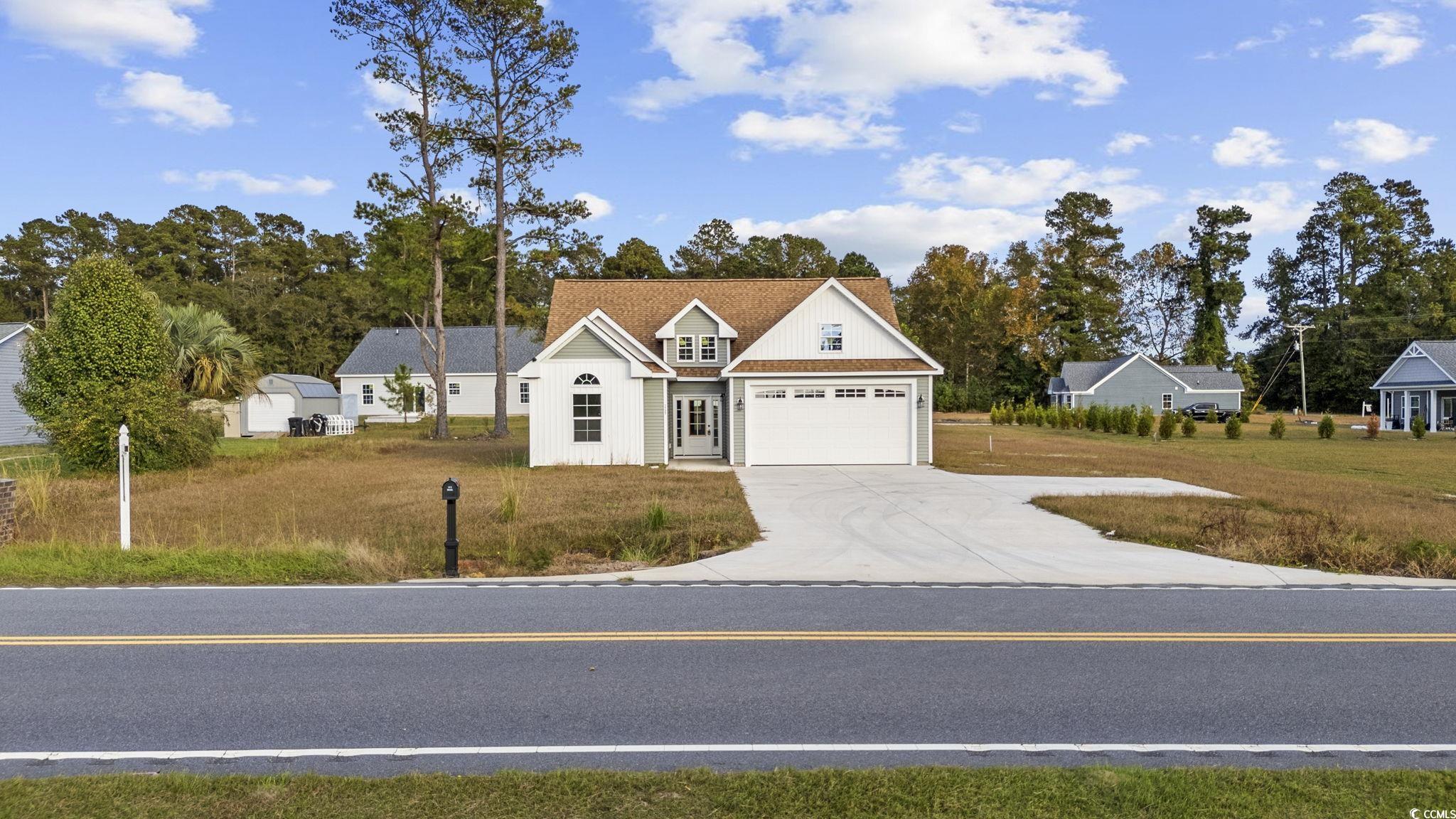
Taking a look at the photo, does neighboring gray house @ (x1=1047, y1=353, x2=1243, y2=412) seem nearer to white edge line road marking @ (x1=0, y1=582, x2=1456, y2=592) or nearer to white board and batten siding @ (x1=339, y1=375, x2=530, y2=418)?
white board and batten siding @ (x1=339, y1=375, x2=530, y2=418)

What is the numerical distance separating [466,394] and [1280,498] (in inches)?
1969

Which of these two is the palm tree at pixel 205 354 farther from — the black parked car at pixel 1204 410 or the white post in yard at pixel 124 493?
the black parked car at pixel 1204 410

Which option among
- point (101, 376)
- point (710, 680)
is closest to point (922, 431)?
point (710, 680)

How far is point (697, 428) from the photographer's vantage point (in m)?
27.1

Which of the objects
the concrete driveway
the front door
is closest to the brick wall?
the concrete driveway

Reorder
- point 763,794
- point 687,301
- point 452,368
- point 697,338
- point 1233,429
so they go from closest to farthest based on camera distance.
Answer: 1. point 763,794
2. point 697,338
3. point 687,301
4. point 1233,429
5. point 452,368

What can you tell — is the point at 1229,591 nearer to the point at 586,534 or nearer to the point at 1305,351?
the point at 586,534

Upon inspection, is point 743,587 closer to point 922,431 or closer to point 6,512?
point 6,512

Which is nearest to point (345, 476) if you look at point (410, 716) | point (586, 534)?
point (586, 534)

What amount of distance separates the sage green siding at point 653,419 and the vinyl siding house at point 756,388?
0.03 meters

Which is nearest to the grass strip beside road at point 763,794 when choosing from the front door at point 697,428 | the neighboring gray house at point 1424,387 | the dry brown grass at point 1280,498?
the dry brown grass at point 1280,498

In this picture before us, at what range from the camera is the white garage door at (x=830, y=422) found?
2481 cm

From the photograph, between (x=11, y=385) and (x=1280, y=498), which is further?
(x=11, y=385)

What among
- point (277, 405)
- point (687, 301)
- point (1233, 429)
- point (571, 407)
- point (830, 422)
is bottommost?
point (1233, 429)
